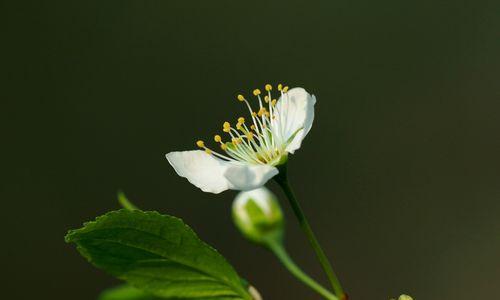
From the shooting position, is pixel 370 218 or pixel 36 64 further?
pixel 36 64

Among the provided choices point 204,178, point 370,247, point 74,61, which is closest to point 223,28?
point 74,61

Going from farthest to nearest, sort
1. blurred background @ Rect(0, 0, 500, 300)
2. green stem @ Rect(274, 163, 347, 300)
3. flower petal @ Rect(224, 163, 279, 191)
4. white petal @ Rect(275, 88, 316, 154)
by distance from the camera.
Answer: blurred background @ Rect(0, 0, 500, 300)
white petal @ Rect(275, 88, 316, 154)
flower petal @ Rect(224, 163, 279, 191)
green stem @ Rect(274, 163, 347, 300)

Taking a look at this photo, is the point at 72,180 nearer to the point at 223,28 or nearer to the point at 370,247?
the point at 223,28

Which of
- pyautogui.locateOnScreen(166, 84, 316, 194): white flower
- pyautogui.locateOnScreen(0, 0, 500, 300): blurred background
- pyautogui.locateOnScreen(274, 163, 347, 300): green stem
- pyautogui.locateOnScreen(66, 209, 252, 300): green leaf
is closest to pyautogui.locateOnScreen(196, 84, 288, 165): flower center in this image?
pyautogui.locateOnScreen(166, 84, 316, 194): white flower

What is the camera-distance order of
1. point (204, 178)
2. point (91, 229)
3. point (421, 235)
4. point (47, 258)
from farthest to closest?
1. point (47, 258)
2. point (421, 235)
3. point (204, 178)
4. point (91, 229)

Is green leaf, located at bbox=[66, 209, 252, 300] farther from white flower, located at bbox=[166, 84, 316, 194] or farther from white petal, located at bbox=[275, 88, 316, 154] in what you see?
white petal, located at bbox=[275, 88, 316, 154]

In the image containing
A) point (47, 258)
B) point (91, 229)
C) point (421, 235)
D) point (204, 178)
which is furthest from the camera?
point (47, 258)
